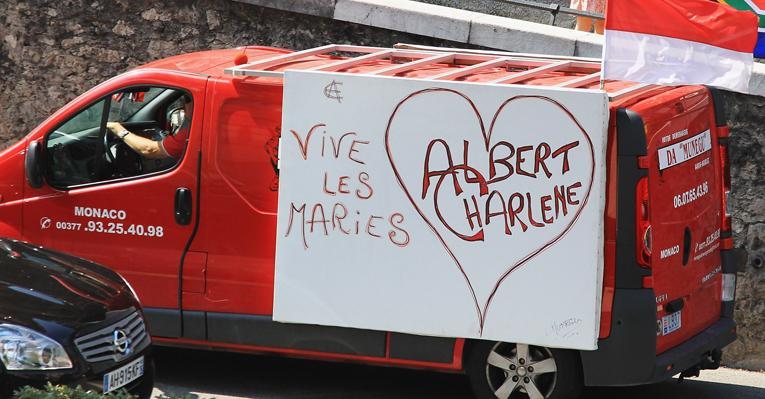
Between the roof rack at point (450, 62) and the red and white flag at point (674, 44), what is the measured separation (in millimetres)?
173

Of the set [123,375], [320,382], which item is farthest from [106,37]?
[123,375]

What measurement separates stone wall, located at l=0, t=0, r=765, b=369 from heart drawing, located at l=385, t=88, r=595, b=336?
3.27 m

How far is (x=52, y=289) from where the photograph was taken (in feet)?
20.8

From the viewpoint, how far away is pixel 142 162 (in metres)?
7.31

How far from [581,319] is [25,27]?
5.73 meters

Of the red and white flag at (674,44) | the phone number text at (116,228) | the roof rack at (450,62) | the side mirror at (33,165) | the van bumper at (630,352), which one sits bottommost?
the van bumper at (630,352)

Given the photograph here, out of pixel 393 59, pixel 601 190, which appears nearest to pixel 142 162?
pixel 393 59

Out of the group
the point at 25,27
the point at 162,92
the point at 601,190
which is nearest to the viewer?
the point at 601,190

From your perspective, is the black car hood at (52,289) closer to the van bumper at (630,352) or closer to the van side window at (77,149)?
the van side window at (77,149)

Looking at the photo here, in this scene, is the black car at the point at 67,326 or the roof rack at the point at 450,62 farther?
the roof rack at the point at 450,62

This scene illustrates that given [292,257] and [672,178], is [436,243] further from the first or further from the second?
[672,178]

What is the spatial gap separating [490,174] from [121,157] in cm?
224

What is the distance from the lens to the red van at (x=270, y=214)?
6.52 m

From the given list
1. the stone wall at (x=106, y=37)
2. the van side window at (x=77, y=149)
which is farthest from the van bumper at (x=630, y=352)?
the stone wall at (x=106, y=37)
